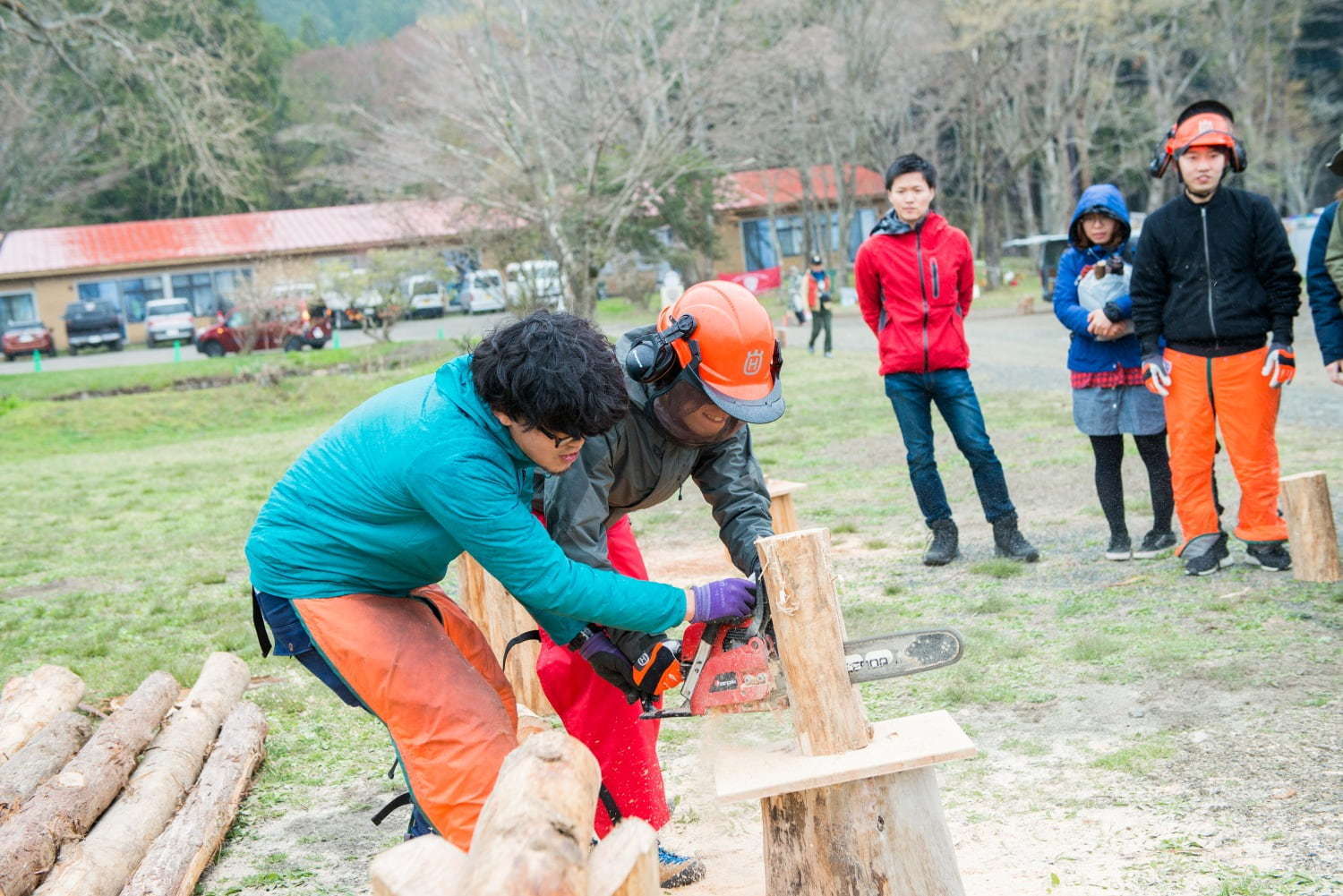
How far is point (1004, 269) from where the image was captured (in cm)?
3972

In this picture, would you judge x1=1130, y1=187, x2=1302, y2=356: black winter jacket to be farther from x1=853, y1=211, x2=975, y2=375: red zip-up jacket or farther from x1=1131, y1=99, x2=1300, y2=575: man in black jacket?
x1=853, y1=211, x2=975, y2=375: red zip-up jacket

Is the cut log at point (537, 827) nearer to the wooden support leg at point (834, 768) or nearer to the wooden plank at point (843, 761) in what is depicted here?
the wooden plank at point (843, 761)

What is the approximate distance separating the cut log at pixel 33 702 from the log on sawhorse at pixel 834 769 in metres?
3.09

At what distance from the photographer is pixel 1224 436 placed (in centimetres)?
536

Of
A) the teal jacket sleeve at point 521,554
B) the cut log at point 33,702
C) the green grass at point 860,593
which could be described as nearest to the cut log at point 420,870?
the teal jacket sleeve at point 521,554

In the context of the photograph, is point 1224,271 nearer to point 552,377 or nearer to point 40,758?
point 552,377

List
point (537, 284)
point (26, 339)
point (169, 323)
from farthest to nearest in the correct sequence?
point (169, 323)
point (26, 339)
point (537, 284)

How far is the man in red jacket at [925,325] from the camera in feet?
19.9

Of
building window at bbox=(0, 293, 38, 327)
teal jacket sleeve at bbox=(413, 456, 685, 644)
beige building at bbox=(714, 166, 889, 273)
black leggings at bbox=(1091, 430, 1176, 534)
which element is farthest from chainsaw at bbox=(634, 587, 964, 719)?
building window at bbox=(0, 293, 38, 327)

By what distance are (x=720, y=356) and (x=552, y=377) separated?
69cm

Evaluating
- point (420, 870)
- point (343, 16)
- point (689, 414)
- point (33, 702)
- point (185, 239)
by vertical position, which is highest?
point (343, 16)

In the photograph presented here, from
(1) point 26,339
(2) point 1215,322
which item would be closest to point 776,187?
(1) point 26,339

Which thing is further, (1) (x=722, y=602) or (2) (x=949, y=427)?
(2) (x=949, y=427)

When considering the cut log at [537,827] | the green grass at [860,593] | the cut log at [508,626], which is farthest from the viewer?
the cut log at [508,626]
